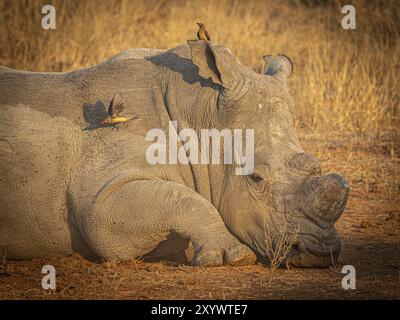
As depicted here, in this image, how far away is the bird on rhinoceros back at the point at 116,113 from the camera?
6559 millimetres

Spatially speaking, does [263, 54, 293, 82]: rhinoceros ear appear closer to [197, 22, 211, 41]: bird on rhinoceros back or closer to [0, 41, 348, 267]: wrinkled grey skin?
[0, 41, 348, 267]: wrinkled grey skin

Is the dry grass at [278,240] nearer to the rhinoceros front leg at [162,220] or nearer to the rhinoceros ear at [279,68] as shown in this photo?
the rhinoceros front leg at [162,220]

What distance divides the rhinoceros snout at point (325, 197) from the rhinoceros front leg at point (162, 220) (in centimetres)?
57

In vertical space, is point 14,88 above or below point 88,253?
above

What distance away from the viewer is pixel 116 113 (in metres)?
6.59

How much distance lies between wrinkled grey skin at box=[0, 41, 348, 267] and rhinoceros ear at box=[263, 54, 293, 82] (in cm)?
6

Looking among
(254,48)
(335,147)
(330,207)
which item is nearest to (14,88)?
(330,207)

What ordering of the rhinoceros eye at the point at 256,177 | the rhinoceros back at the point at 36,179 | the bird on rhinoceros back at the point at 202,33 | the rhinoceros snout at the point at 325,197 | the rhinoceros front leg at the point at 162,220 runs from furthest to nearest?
the bird on rhinoceros back at the point at 202,33 < the rhinoceros back at the point at 36,179 < the rhinoceros eye at the point at 256,177 < the rhinoceros front leg at the point at 162,220 < the rhinoceros snout at the point at 325,197

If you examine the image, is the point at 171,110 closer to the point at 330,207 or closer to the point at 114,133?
the point at 114,133

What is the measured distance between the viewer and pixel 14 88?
6.95 meters

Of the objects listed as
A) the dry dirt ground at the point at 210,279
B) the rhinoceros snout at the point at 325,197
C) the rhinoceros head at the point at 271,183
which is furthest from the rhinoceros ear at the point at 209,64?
Answer: the dry dirt ground at the point at 210,279

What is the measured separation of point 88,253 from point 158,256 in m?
0.52

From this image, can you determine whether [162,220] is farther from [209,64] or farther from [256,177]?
[209,64]

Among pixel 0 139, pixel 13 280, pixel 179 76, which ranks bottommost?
pixel 13 280
